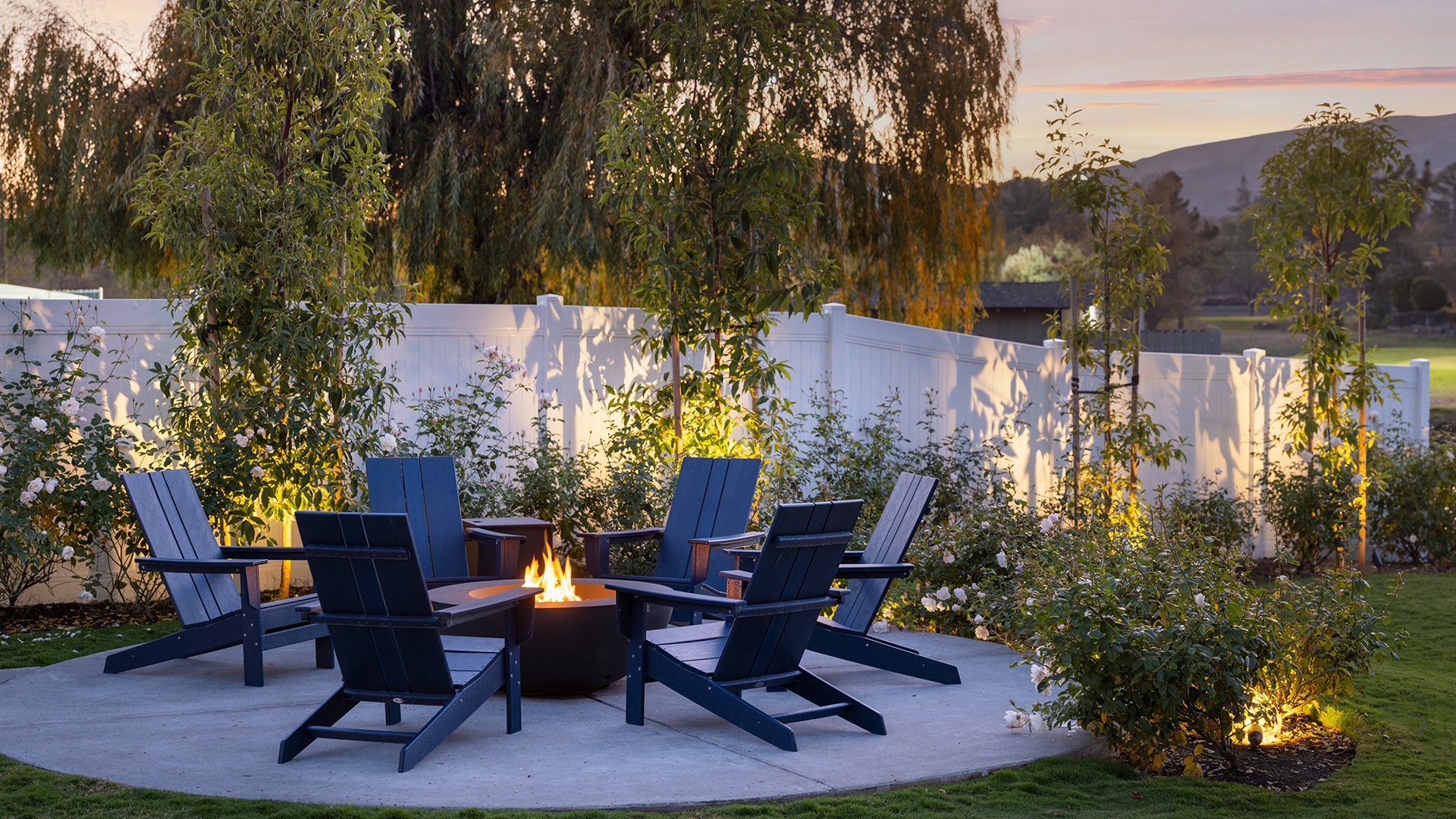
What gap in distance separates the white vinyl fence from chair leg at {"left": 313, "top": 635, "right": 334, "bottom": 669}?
2.35 meters

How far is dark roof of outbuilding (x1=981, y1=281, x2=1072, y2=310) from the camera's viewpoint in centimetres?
2886

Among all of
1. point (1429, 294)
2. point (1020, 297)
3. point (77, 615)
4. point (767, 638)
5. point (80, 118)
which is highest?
point (80, 118)

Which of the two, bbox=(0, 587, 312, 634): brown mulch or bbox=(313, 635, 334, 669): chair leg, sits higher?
bbox=(313, 635, 334, 669): chair leg

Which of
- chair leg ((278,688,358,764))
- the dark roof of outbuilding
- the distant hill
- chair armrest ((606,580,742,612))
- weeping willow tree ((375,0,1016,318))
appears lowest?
chair leg ((278,688,358,764))

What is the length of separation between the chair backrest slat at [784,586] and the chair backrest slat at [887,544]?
0.90 m

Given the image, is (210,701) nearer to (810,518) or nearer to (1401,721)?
(810,518)

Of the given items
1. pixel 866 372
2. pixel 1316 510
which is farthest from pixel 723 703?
pixel 1316 510

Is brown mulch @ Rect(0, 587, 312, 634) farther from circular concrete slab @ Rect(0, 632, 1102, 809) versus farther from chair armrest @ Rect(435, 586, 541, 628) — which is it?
chair armrest @ Rect(435, 586, 541, 628)

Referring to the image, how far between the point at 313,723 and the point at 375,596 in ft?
1.65

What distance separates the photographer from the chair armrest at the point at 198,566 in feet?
17.5

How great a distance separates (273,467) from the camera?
7.04 m

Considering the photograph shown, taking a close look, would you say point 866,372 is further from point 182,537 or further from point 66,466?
Answer: point 66,466

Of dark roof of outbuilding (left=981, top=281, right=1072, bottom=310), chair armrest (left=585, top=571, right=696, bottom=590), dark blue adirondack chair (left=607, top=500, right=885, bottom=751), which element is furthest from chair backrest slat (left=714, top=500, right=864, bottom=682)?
dark roof of outbuilding (left=981, top=281, right=1072, bottom=310)

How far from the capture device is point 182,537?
5773mm
